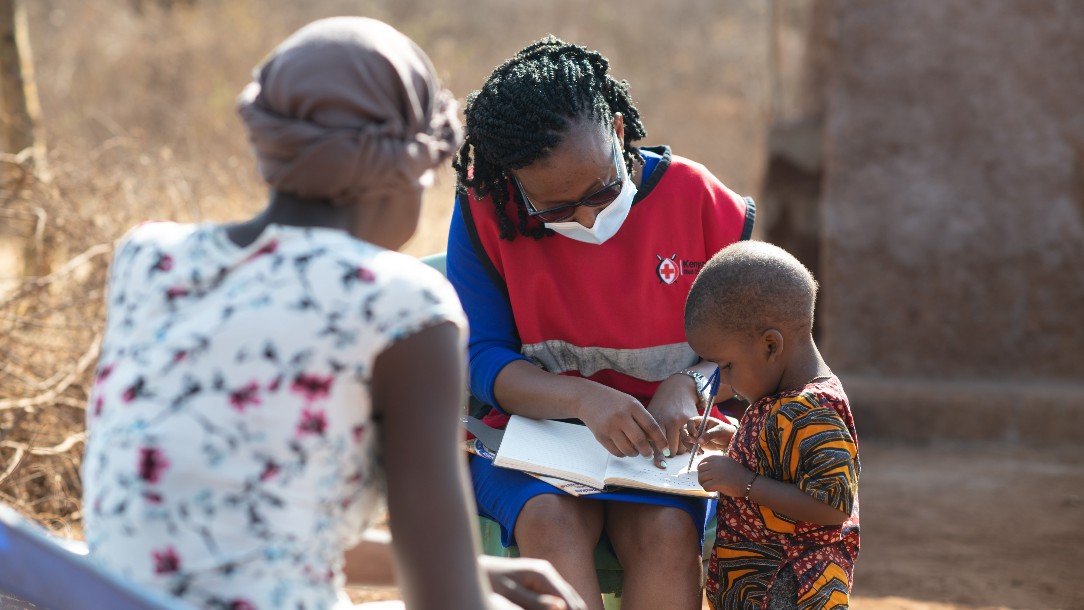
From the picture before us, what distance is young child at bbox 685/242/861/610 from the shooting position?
2293 mm

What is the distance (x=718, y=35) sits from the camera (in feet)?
61.8

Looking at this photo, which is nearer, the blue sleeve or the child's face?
the child's face

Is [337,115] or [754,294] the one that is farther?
[754,294]

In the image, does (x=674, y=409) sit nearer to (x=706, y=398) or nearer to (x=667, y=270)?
(x=706, y=398)

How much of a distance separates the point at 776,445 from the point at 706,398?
351mm

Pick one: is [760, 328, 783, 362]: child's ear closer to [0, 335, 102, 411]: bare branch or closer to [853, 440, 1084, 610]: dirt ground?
[853, 440, 1084, 610]: dirt ground

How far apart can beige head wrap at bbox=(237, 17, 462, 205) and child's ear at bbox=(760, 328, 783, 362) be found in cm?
Result: 104

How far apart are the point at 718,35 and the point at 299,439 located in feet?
59.9

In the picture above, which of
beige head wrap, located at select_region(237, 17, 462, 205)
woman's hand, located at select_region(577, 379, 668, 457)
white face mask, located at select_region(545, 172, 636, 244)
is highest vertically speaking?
beige head wrap, located at select_region(237, 17, 462, 205)

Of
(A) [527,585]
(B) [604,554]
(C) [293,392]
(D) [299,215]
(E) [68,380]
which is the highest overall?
(D) [299,215]

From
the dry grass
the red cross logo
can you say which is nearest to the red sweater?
the red cross logo

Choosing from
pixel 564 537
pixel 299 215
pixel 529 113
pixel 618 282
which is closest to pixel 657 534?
pixel 564 537

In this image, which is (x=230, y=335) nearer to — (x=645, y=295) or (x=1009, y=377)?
(x=645, y=295)

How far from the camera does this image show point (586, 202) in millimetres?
2637
